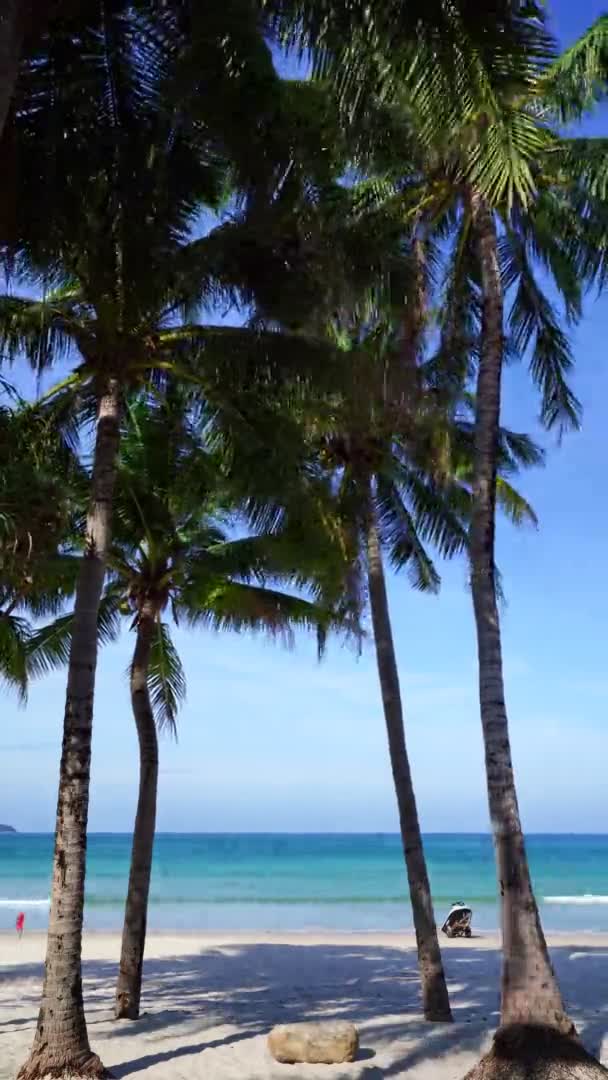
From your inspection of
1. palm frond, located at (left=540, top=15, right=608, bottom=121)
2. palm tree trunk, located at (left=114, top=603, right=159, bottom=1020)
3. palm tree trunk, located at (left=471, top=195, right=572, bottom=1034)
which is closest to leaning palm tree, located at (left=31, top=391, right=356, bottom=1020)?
palm tree trunk, located at (left=114, top=603, right=159, bottom=1020)

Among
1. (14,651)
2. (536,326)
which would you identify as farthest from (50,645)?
(536,326)

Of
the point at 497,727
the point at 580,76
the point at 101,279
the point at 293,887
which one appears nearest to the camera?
the point at 497,727

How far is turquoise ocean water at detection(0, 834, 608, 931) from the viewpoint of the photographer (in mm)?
38281

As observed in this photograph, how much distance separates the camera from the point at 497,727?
10.1 metres

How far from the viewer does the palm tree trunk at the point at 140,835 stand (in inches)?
496

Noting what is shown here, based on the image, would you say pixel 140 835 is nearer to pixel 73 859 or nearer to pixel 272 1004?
pixel 272 1004

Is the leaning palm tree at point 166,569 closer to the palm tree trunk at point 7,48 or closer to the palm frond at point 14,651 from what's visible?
the palm frond at point 14,651

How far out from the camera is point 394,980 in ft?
56.7

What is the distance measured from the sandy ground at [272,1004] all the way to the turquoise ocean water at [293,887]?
1228cm

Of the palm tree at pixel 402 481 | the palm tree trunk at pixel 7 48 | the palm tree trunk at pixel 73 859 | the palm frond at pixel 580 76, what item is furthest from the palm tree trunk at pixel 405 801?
the palm tree trunk at pixel 7 48

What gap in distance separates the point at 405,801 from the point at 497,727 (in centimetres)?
361

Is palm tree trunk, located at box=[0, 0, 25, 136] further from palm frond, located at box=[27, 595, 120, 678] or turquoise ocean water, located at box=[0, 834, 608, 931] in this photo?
turquoise ocean water, located at box=[0, 834, 608, 931]

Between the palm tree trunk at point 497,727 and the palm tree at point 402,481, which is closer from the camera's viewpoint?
the palm tree trunk at point 497,727

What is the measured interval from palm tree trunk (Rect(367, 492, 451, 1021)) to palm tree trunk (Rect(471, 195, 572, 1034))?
314cm
